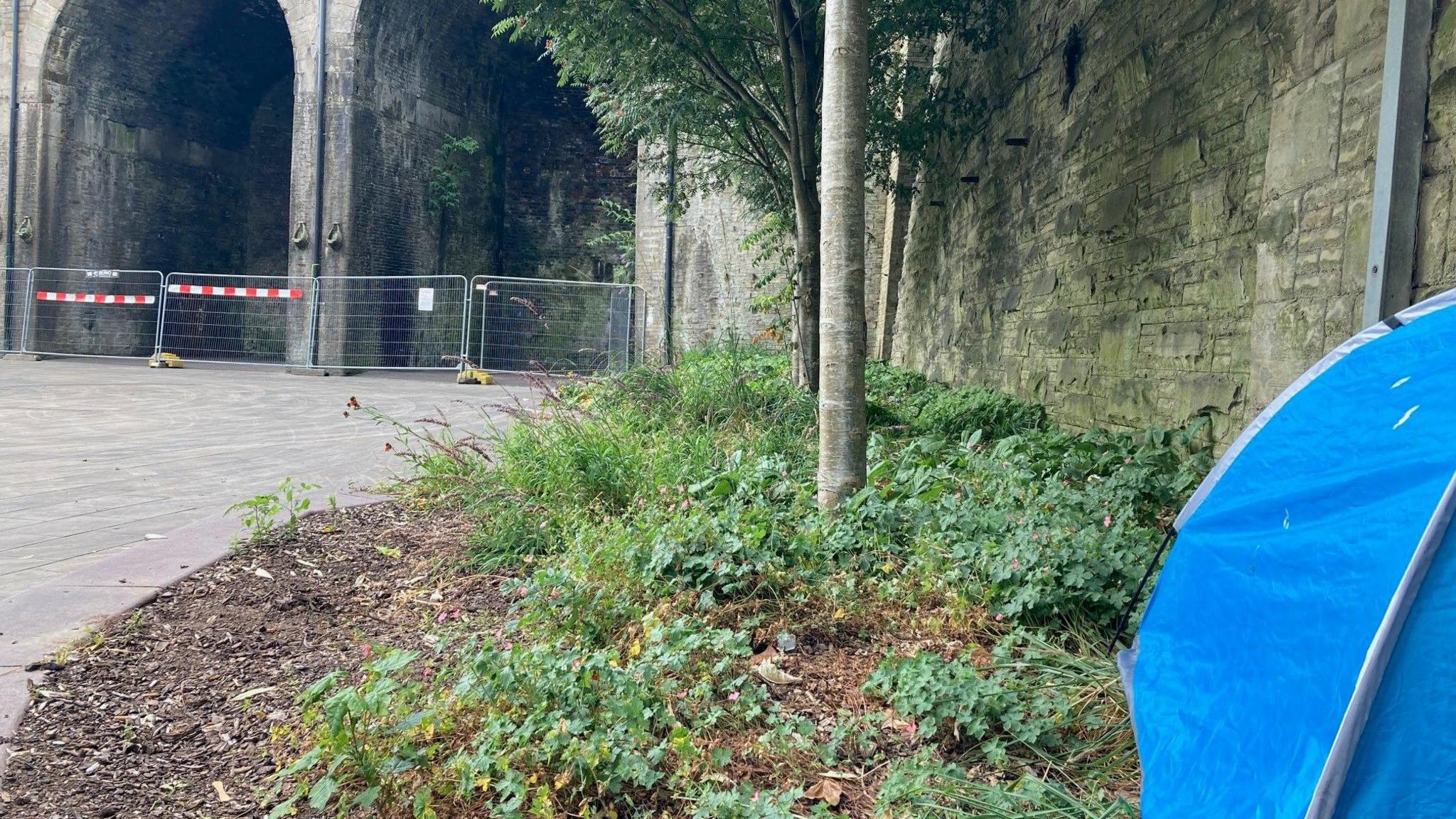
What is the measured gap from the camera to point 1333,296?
339 centimetres

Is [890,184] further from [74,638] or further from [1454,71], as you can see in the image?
[74,638]

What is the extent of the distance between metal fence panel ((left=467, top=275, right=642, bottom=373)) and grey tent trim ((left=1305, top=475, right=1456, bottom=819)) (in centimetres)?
1413

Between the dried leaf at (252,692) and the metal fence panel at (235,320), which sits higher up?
the metal fence panel at (235,320)

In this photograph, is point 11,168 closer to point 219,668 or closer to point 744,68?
point 744,68

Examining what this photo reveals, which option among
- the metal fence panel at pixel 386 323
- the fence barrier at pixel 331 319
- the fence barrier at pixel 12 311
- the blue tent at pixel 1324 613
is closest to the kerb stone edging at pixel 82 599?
the blue tent at pixel 1324 613

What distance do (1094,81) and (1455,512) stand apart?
5.30 m

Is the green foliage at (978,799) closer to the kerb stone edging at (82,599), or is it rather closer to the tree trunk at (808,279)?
the kerb stone edging at (82,599)

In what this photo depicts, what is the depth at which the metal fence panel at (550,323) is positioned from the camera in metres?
16.0

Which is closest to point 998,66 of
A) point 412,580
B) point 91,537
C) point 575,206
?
point 412,580

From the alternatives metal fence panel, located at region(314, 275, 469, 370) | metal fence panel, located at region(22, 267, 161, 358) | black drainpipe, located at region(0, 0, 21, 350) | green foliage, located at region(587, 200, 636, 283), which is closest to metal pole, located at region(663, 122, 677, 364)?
green foliage, located at region(587, 200, 636, 283)

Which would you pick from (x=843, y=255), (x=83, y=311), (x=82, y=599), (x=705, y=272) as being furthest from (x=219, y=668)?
(x=83, y=311)

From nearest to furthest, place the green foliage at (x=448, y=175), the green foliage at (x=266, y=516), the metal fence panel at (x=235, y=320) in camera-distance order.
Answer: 1. the green foliage at (x=266, y=516)
2. the metal fence panel at (x=235, y=320)
3. the green foliage at (x=448, y=175)

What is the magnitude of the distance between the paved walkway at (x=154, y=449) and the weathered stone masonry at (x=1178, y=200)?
11.6 feet

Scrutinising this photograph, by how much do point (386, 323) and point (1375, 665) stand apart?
1603cm
